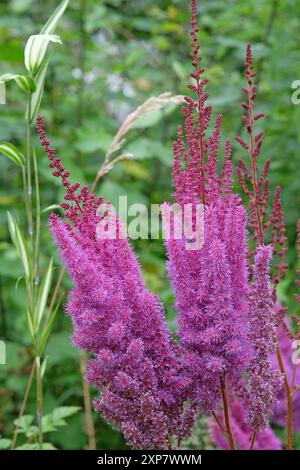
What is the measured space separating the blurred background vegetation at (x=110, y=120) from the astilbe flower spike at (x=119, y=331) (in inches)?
48.8

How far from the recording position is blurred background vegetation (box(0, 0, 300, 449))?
2.87 m

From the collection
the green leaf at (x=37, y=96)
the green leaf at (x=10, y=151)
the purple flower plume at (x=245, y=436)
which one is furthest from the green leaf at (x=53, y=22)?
the purple flower plume at (x=245, y=436)

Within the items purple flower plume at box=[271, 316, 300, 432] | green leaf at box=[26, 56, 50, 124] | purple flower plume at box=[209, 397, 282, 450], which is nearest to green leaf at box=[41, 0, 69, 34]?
green leaf at box=[26, 56, 50, 124]

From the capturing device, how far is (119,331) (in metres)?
1.22

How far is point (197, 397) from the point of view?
4.31 feet

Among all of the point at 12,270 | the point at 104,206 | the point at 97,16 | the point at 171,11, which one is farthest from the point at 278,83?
the point at 104,206

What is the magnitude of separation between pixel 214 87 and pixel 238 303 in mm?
2142

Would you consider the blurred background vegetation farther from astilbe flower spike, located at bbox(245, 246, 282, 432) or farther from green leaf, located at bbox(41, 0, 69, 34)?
astilbe flower spike, located at bbox(245, 246, 282, 432)

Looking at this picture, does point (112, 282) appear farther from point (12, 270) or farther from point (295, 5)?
point (295, 5)

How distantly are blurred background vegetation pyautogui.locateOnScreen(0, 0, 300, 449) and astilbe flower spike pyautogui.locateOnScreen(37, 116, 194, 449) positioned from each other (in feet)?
4.07

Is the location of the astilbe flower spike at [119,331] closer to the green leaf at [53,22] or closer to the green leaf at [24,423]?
the green leaf at [53,22]

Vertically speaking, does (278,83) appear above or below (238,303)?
above

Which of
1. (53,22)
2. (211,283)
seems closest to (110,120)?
(53,22)
